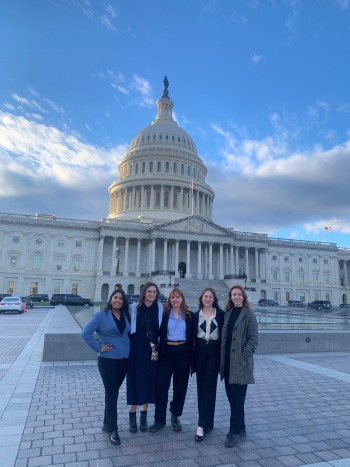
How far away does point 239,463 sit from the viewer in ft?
16.6

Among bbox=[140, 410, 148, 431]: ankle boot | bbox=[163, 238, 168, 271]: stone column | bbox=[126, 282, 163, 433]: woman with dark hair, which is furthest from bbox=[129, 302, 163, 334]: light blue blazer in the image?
bbox=[163, 238, 168, 271]: stone column

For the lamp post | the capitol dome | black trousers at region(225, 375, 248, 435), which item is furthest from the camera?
the capitol dome

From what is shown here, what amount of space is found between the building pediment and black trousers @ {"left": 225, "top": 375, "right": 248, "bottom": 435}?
64.7 metres

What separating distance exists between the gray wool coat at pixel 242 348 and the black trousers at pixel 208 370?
0.14 m

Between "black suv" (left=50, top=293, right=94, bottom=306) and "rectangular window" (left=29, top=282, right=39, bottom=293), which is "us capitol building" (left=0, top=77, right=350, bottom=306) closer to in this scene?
"rectangular window" (left=29, top=282, right=39, bottom=293)

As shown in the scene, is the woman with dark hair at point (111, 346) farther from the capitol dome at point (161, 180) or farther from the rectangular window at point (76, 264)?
the capitol dome at point (161, 180)

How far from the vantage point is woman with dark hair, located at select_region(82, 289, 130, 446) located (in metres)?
5.91

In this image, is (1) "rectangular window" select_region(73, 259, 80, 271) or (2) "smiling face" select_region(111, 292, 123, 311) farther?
(1) "rectangular window" select_region(73, 259, 80, 271)

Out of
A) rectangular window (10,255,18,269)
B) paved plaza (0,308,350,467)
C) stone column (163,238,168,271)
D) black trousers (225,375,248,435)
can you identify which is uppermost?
stone column (163,238,168,271)

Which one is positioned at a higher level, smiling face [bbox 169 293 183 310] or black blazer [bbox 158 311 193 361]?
smiling face [bbox 169 293 183 310]

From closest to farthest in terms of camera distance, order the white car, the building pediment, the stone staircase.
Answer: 1. the white car
2. the stone staircase
3. the building pediment

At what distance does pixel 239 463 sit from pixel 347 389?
556cm

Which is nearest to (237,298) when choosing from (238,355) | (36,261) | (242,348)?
(242,348)

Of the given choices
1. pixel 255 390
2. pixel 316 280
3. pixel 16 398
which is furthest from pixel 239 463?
pixel 316 280
